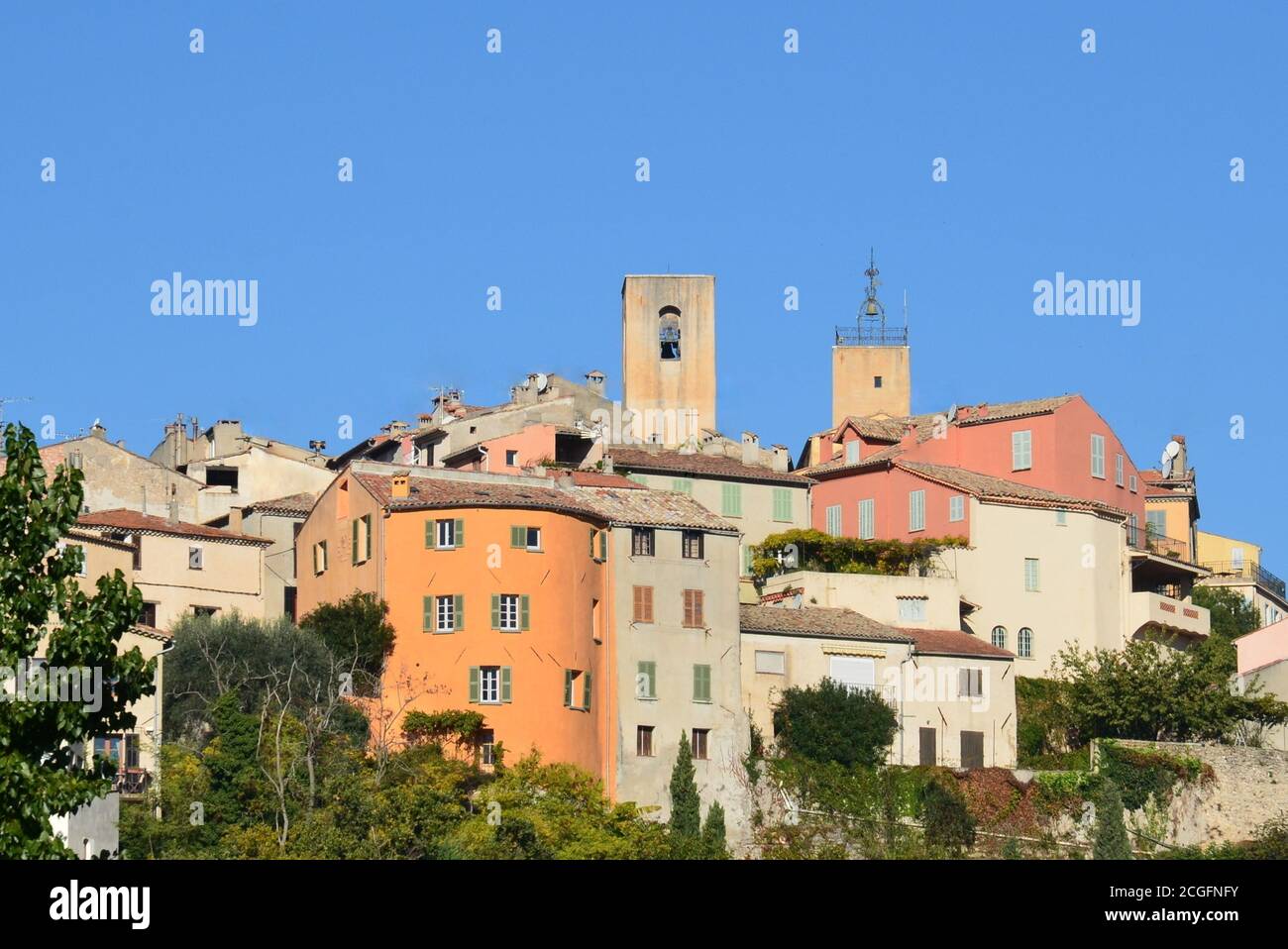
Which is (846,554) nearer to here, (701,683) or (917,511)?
(917,511)

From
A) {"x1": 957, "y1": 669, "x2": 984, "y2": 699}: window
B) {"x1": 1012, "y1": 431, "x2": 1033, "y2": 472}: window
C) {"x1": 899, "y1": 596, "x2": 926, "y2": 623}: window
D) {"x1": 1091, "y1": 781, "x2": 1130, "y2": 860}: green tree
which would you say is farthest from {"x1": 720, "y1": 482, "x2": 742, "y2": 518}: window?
{"x1": 1091, "y1": 781, "x2": 1130, "y2": 860}: green tree

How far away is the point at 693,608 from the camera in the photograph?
67875 mm

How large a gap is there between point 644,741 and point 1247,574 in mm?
41196

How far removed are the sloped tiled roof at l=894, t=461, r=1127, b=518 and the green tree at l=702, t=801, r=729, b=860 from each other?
19.8 meters

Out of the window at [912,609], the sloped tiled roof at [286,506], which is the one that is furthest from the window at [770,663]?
the sloped tiled roof at [286,506]

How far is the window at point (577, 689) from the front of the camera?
212 ft

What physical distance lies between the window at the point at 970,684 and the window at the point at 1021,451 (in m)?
16.4

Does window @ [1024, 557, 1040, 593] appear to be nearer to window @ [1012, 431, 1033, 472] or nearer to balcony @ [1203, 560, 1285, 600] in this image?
window @ [1012, 431, 1033, 472]

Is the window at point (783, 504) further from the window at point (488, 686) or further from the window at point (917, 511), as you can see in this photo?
the window at point (488, 686)

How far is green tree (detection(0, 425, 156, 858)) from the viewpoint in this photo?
24484 mm

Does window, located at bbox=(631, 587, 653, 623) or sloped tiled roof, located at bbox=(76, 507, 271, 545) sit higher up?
sloped tiled roof, located at bbox=(76, 507, 271, 545)
